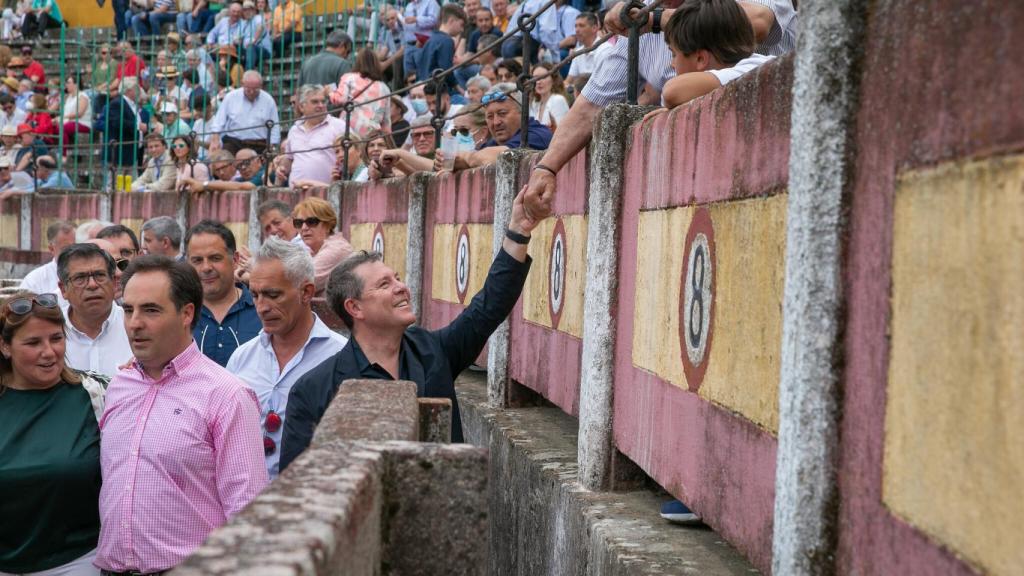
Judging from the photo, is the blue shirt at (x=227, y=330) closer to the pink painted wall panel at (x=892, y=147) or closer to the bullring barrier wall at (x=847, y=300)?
the bullring barrier wall at (x=847, y=300)

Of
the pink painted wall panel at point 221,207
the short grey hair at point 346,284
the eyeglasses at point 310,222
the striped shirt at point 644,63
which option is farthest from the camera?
the pink painted wall panel at point 221,207

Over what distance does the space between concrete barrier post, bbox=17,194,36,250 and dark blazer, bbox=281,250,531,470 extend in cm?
1983

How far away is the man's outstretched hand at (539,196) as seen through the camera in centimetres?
599

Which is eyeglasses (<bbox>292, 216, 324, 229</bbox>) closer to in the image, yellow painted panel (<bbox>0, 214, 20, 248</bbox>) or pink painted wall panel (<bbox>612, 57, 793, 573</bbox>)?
pink painted wall panel (<bbox>612, 57, 793, 573</bbox>)

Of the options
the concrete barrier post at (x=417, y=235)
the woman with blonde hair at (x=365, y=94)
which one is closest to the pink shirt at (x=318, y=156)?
the woman with blonde hair at (x=365, y=94)

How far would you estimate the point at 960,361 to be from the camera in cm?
265

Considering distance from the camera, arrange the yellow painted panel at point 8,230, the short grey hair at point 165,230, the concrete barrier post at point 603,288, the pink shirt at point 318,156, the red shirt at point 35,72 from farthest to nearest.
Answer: the red shirt at point 35,72, the yellow painted panel at point 8,230, the pink shirt at point 318,156, the short grey hair at point 165,230, the concrete barrier post at point 603,288

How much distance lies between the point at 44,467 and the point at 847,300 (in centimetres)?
264

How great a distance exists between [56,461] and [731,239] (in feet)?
7.21

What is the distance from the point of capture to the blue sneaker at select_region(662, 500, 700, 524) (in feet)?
16.9

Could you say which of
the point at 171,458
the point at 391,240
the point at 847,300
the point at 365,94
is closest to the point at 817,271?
the point at 847,300

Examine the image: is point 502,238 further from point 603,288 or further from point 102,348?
point 102,348

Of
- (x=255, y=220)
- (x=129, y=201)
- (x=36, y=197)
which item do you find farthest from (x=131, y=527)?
(x=36, y=197)

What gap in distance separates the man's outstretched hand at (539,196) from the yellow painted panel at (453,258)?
2211 mm
